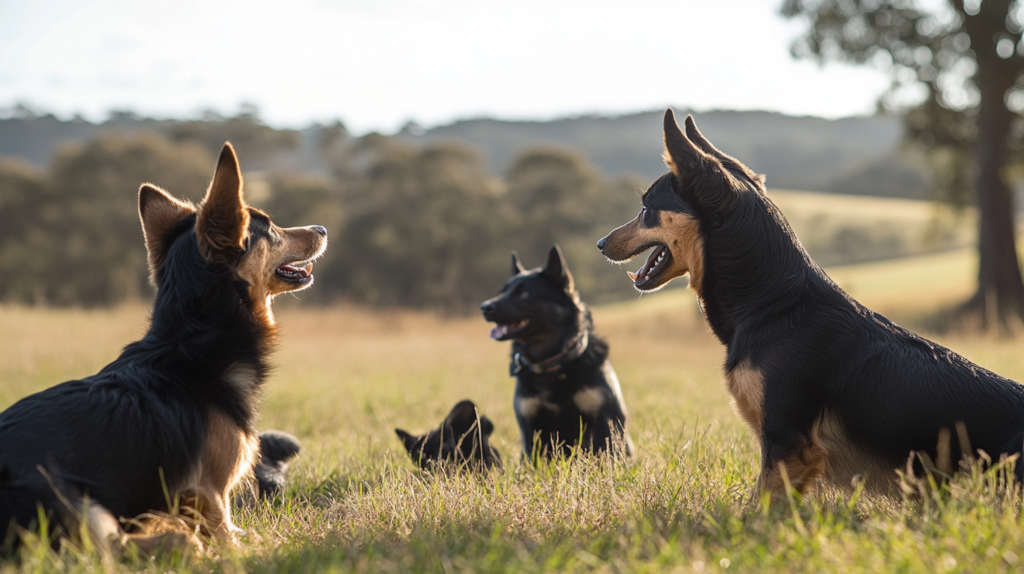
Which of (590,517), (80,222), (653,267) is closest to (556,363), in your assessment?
(653,267)

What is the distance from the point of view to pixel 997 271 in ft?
60.3

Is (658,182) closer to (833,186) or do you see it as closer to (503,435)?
(503,435)

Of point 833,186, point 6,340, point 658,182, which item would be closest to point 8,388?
point 6,340

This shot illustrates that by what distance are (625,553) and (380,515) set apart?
4.81ft

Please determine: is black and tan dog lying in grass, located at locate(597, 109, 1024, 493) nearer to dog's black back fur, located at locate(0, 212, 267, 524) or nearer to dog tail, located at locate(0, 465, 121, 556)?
dog's black back fur, located at locate(0, 212, 267, 524)

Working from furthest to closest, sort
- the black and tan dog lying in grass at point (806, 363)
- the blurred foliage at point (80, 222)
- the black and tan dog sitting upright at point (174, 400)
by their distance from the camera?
1. the blurred foliage at point (80, 222)
2. the black and tan dog lying in grass at point (806, 363)
3. the black and tan dog sitting upright at point (174, 400)

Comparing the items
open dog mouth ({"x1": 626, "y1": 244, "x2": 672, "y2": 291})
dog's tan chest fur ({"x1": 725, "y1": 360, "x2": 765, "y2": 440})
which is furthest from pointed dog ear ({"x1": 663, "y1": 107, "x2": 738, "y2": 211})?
dog's tan chest fur ({"x1": 725, "y1": 360, "x2": 765, "y2": 440})

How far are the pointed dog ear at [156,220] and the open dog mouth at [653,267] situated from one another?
108 inches

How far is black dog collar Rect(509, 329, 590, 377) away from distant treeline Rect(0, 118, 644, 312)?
26.8 m

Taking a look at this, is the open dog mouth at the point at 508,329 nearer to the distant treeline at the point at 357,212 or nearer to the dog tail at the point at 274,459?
the dog tail at the point at 274,459

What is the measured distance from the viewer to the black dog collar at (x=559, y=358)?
19.5 feet

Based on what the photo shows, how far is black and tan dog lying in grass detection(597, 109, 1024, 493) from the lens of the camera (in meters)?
3.33

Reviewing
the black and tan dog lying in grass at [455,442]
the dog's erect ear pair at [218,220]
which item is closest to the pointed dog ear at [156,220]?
the dog's erect ear pair at [218,220]

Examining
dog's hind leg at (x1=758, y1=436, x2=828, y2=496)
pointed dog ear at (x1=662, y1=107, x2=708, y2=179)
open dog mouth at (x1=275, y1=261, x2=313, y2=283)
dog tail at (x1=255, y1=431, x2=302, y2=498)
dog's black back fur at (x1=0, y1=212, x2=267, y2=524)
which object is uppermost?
pointed dog ear at (x1=662, y1=107, x2=708, y2=179)
